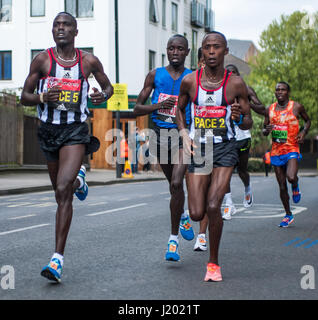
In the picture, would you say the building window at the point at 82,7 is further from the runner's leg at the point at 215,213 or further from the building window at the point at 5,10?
the runner's leg at the point at 215,213

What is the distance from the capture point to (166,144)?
6.52m

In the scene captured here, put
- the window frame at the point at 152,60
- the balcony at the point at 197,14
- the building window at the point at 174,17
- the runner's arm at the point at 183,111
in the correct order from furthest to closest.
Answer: the balcony at the point at 197,14
the building window at the point at 174,17
the window frame at the point at 152,60
the runner's arm at the point at 183,111

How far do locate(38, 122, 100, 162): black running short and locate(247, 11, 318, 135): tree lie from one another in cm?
4513

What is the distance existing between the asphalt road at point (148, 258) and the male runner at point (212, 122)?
2.38 ft

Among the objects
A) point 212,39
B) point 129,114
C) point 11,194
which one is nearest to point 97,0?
point 129,114

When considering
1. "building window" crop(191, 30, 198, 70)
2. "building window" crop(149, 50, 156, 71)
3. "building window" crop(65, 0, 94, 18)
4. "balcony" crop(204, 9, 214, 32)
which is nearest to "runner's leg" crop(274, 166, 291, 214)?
"building window" crop(65, 0, 94, 18)

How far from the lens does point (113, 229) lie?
28.4ft

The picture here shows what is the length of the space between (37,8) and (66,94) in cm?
3032

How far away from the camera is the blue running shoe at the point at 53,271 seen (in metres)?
4.89

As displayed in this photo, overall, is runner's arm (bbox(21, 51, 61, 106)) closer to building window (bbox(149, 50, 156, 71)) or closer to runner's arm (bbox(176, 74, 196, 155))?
runner's arm (bbox(176, 74, 196, 155))

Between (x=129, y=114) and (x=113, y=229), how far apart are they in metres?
26.3

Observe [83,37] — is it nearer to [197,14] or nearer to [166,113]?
[197,14]

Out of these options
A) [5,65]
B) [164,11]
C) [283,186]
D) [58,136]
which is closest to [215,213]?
[58,136]

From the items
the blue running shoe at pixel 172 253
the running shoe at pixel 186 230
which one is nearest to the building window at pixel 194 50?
the running shoe at pixel 186 230
